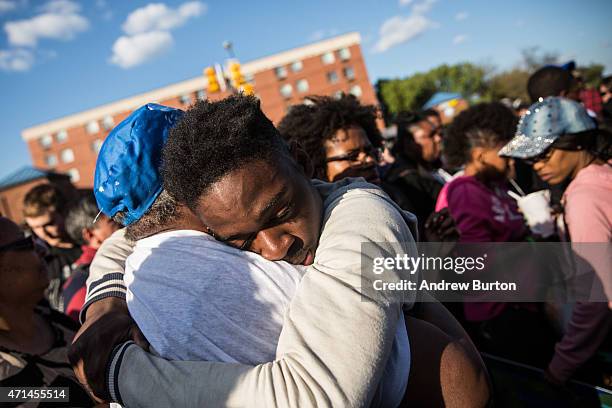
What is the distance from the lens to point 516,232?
10.7 ft

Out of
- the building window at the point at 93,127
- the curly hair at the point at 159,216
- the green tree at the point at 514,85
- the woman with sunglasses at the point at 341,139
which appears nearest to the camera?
the curly hair at the point at 159,216

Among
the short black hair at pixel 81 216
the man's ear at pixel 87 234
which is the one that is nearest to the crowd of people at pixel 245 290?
the man's ear at pixel 87 234

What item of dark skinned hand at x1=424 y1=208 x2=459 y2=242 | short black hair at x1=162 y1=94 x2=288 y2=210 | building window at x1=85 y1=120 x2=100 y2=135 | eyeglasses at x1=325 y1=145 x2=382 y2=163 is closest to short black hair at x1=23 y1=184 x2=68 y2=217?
eyeglasses at x1=325 y1=145 x2=382 y2=163

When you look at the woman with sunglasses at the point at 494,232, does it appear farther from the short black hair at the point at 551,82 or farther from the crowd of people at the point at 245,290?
the short black hair at the point at 551,82

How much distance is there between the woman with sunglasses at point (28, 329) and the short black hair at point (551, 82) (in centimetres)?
610

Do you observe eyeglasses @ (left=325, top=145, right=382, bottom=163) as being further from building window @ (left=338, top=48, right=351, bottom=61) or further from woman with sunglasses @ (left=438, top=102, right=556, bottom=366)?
building window @ (left=338, top=48, right=351, bottom=61)

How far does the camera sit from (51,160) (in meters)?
58.2

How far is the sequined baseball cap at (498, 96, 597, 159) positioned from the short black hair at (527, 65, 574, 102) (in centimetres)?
322

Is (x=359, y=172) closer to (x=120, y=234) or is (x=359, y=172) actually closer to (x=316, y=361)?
(x=120, y=234)

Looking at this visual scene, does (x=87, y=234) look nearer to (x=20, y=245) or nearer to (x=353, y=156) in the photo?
(x=20, y=245)

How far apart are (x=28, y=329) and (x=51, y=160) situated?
65.5m

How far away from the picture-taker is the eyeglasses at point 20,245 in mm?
2502

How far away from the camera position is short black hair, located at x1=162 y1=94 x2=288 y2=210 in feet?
3.94

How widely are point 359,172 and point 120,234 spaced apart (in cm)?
155
